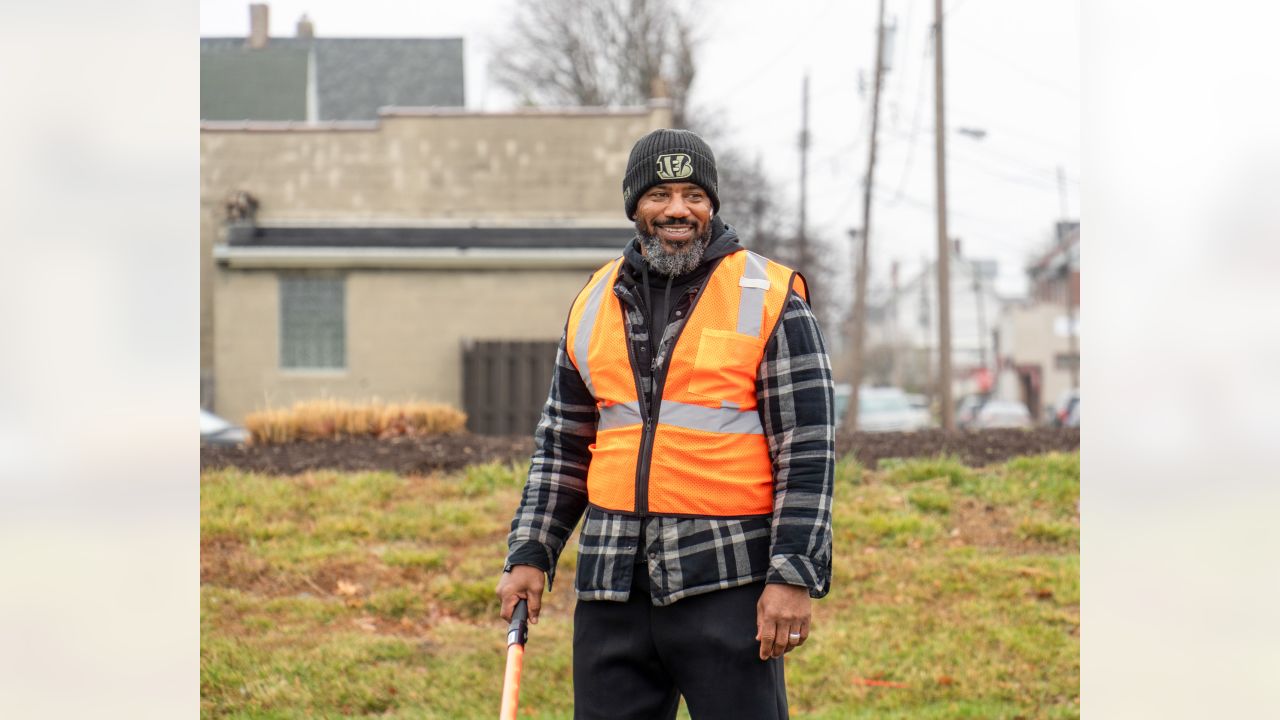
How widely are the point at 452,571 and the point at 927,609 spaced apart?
2733 millimetres

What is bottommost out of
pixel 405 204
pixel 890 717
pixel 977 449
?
pixel 890 717

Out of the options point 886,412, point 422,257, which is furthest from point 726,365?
point 886,412

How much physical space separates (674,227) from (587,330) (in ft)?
1.16

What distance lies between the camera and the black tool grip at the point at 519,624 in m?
3.36

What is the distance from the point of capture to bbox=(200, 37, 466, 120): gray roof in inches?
1278

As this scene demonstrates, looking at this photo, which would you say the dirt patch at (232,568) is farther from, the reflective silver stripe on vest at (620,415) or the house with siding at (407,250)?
the house with siding at (407,250)

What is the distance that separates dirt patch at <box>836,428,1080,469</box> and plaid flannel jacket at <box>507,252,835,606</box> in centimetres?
661

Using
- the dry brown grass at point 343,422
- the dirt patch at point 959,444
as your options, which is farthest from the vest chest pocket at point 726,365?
the dry brown grass at point 343,422

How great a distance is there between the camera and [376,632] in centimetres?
702

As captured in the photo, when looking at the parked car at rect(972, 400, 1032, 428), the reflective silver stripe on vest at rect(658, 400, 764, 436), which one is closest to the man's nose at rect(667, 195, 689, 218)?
the reflective silver stripe on vest at rect(658, 400, 764, 436)

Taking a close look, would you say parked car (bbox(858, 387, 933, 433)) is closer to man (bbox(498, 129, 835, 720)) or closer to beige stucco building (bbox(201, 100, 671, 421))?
beige stucco building (bbox(201, 100, 671, 421))

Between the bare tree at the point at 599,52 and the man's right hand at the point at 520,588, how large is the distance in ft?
113
